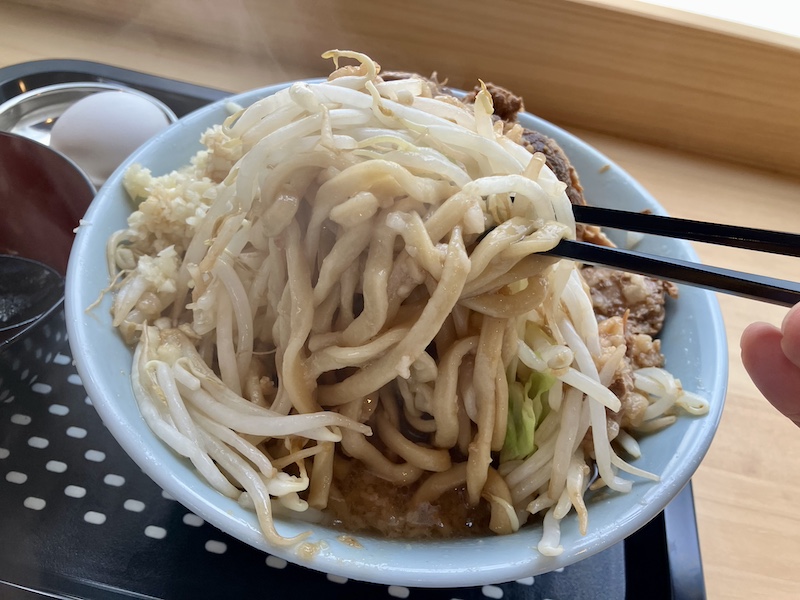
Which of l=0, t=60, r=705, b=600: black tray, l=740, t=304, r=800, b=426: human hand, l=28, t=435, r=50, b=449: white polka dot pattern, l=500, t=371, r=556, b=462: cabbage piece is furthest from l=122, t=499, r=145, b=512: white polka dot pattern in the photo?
l=740, t=304, r=800, b=426: human hand

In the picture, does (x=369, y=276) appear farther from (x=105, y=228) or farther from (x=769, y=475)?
(x=769, y=475)

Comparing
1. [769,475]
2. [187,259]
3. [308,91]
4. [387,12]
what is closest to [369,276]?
[308,91]

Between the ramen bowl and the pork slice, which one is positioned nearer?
the ramen bowl

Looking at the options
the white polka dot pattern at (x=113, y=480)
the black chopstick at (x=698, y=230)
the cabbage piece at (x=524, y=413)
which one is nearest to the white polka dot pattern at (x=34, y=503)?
the white polka dot pattern at (x=113, y=480)

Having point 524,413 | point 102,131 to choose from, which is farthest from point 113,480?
point 102,131

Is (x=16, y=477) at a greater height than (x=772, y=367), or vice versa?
(x=772, y=367)

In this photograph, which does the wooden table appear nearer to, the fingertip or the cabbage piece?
the fingertip

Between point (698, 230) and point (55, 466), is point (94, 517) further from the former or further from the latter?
point (698, 230)
